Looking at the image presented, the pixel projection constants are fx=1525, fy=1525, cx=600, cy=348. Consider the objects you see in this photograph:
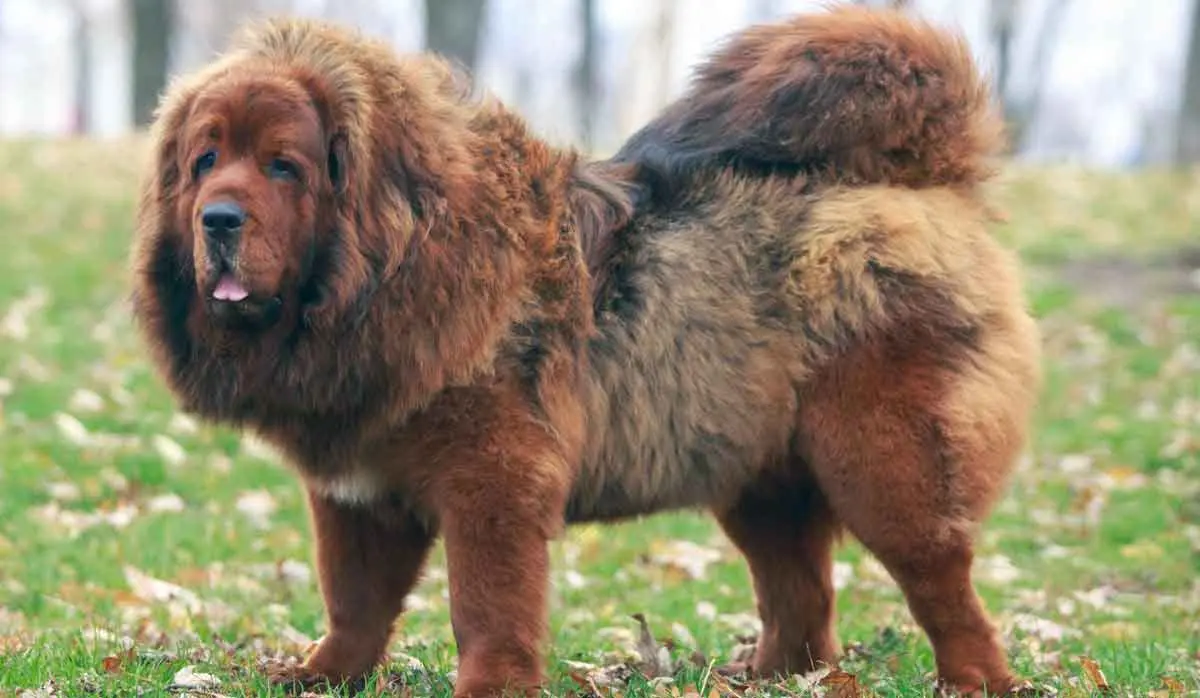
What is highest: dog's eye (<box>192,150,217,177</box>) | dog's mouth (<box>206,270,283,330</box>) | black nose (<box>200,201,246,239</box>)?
dog's eye (<box>192,150,217,177</box>)

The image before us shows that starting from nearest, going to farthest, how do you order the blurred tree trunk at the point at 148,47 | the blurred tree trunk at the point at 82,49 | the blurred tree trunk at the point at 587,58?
the blurred tree trunk at the point at 148,47, the blurred tree trunk at the point at 587,58, the blurred tree trunk at the point at 82,49

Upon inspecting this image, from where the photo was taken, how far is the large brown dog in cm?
430

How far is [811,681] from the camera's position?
15.6 ft

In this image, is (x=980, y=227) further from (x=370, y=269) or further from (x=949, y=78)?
(x=370, y=269)

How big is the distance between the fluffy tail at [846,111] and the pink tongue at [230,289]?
62.1 inches

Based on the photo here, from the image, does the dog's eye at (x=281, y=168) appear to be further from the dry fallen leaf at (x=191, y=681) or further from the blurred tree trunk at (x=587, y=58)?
the blurred tree trunk at (x=587, y=58)

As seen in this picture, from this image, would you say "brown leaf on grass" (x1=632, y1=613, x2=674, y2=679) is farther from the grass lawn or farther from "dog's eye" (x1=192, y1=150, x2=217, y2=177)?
"dog's eye" (x1=192, y1=150, x2=217, y2=177)

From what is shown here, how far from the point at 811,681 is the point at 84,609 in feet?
9.89

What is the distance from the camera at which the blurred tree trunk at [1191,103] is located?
2055 centimetres

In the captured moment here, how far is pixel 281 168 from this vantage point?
421 cm

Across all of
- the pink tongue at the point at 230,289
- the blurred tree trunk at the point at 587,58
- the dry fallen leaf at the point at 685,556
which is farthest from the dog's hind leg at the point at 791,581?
the blurred tree trunk at the point at 587,58

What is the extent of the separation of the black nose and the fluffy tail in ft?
5.19

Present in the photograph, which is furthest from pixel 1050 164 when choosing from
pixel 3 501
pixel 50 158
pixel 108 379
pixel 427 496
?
pixel 427 496

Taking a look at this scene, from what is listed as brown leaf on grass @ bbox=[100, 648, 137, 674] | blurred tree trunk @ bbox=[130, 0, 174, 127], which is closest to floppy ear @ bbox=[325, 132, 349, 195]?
brown leaf on grass @ bbox=[100, 648, 137, 674]
